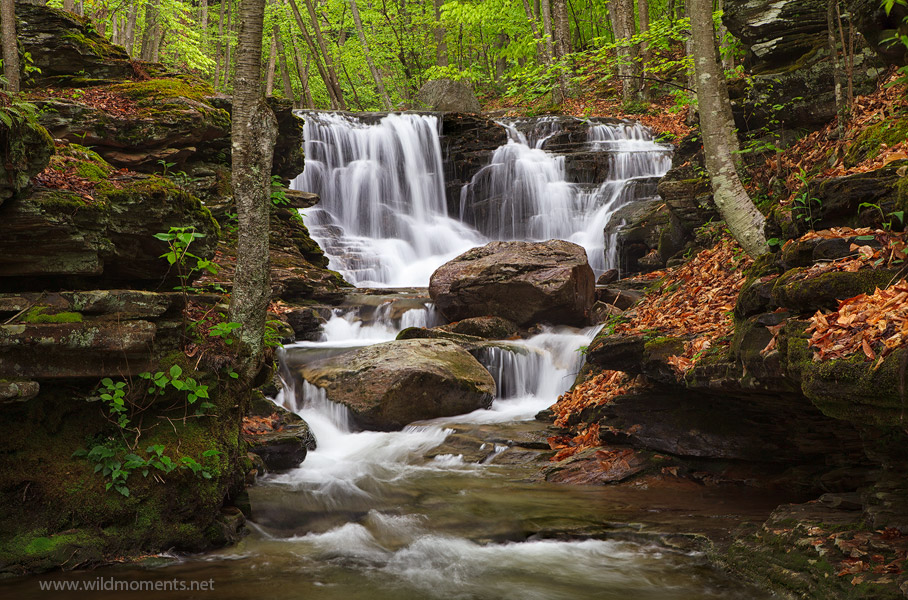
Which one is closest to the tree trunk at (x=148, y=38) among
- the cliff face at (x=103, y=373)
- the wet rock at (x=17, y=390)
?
the cliff face at (x=103, y=373)

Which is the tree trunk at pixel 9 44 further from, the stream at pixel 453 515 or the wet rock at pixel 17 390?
the wet rock at pixel 17 390

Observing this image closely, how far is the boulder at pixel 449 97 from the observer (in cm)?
2714

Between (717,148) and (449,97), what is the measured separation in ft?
72.4

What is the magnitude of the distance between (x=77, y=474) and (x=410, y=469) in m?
3.82

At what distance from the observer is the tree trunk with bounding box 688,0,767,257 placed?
6469 millimetres

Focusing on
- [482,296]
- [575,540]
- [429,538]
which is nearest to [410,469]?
[429,538]

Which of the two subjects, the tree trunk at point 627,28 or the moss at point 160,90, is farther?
the tree trunk at point 627,28

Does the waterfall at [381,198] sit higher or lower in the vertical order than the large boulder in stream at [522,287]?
higher

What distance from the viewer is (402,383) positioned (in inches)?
351

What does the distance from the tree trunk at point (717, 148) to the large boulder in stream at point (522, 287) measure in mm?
4960

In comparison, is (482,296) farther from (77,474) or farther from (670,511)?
(77,474)

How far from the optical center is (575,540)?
5.32 metres

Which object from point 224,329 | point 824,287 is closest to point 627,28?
point 824,287

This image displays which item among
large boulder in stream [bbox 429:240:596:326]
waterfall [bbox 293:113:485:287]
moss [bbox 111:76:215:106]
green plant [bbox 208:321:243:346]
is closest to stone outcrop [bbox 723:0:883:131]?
large boulder in stream [bbox 429:240:596:326]
